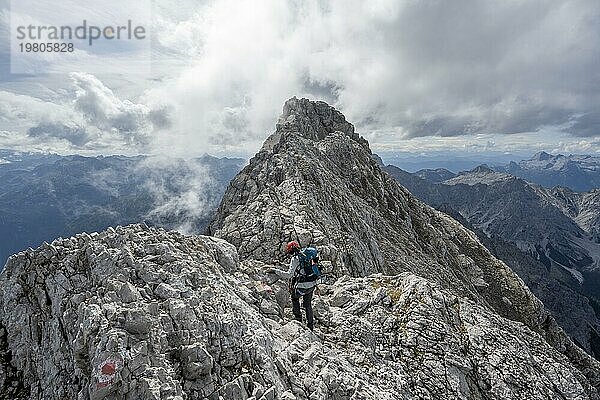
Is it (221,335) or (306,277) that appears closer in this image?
(221,335)

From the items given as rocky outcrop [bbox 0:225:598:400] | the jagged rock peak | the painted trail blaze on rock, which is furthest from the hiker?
the jagged rock peak

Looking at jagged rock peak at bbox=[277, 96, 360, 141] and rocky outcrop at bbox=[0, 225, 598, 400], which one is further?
jagged rock peak at bbox=[277, 96, 360, 141]

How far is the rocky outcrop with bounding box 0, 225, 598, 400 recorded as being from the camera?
1480cm

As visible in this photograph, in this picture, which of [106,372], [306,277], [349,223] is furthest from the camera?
[349,223]

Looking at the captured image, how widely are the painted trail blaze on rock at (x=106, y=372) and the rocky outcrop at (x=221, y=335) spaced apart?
0.04 meters

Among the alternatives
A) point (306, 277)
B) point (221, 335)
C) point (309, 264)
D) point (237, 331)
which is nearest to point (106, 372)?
point (221, 335)

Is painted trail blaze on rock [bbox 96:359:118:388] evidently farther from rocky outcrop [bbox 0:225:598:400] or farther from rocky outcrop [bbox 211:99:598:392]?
rocky outcrop [bbox 211:99:598:392]

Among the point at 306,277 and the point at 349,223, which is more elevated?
the point at 306,277

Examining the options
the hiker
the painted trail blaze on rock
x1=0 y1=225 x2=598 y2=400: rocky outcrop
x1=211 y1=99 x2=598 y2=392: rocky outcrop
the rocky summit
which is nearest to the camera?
the painted trail blaze on rock

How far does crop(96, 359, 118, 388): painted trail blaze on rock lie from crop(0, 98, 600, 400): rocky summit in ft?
0.12

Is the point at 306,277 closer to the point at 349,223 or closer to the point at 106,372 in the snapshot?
the point at 106,372

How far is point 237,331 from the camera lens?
17.0 m

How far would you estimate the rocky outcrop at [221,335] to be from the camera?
48.6 feet

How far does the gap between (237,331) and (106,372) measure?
207 inches
